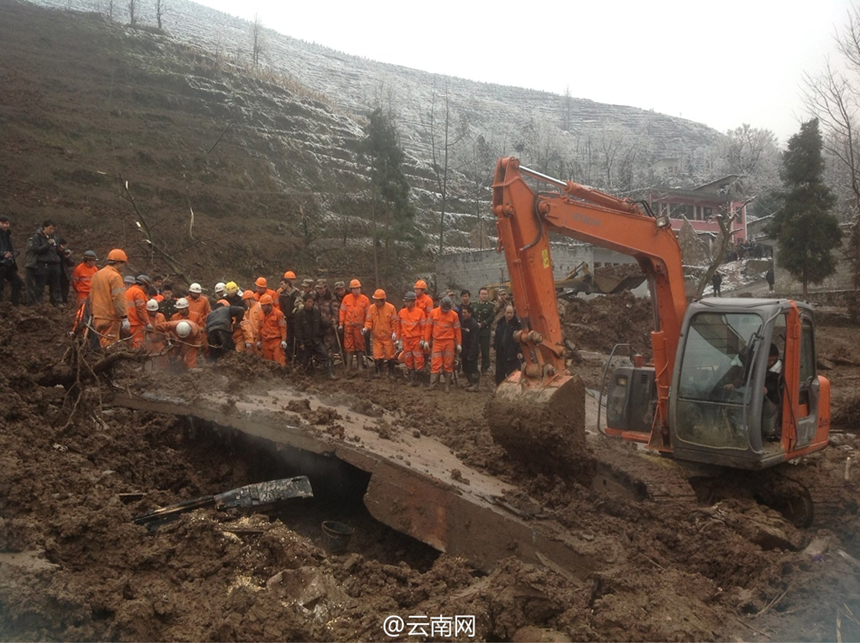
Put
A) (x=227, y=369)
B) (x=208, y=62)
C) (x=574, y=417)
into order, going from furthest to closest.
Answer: (x=208, y=62), (x=227, y=369), (x=574, y=417)

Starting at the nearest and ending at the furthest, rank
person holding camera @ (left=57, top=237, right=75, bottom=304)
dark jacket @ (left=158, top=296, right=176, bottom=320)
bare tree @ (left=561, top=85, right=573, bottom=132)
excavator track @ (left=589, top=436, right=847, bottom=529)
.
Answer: excavator track @ (left=589, top=436, right=847, bottom=529)
dark jacket @ (left=158, top=296, right=176, bottom=320)
person holding camera @ (left=57, top=237, right=75, bottom=304)
bare tree @ (left=561, top=85, right=573, bottom=132)

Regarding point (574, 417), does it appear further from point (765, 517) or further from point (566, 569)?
point (765, 517)

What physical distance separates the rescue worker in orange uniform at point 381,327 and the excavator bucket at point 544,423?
5888mm

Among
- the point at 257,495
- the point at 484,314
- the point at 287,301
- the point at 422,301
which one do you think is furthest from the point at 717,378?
the point at 287,301

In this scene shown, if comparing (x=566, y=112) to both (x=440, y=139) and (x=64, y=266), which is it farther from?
(x=64, y=266)

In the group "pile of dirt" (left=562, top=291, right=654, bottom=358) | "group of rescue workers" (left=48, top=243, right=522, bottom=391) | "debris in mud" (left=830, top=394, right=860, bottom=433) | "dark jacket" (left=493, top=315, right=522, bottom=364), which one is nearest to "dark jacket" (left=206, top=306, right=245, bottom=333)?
"group of rescue workers" (left=48, top=243, right=522, bottom=391)

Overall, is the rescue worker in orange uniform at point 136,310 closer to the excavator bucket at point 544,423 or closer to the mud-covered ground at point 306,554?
the mud-covered ground at point 306,554

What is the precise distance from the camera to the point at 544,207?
6391 millimetres

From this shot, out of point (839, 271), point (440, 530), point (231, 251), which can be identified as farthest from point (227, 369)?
point (839, 271)

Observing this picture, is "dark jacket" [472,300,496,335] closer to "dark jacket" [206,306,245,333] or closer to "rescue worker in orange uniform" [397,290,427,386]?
"rescue worker in orange uniform" [397,290,427,386]

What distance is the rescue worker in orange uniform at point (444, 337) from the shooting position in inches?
450

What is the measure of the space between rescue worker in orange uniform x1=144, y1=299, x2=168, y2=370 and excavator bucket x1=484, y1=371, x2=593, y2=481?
5.03 meters

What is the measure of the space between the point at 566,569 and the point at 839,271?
2714cm

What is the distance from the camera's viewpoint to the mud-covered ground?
3.90 meters
